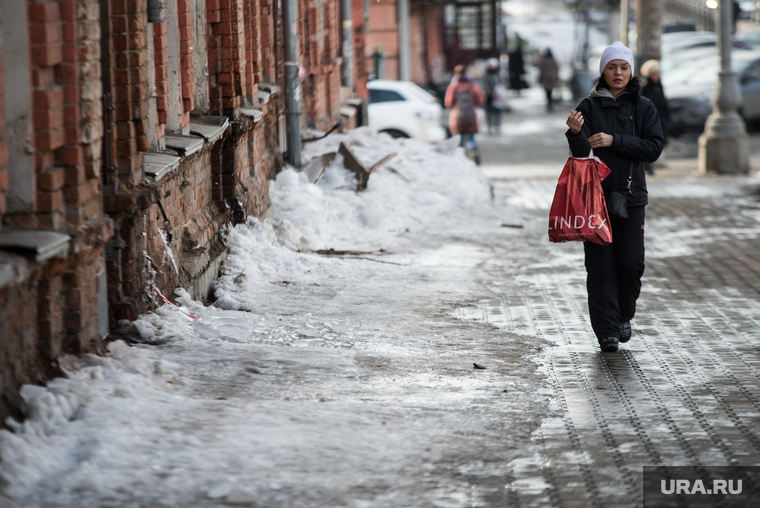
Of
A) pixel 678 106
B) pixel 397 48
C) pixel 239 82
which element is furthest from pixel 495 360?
pixel 397 48

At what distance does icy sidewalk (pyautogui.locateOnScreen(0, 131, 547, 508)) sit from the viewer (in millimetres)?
3543

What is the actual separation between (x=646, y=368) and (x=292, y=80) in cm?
585

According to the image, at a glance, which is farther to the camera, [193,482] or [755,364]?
[755,364]

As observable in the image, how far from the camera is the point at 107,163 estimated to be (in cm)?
485

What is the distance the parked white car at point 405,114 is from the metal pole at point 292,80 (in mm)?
7604

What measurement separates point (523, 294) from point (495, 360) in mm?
1961

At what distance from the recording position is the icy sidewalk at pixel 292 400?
11.6 ft

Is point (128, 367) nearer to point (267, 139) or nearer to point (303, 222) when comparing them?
point (303, 222)

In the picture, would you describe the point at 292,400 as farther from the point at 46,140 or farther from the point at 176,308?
the point at 46,140

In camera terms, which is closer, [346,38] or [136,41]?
[136,41]

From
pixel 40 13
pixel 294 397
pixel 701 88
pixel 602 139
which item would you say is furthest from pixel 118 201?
pixel 701 88

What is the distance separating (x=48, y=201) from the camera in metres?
4.10

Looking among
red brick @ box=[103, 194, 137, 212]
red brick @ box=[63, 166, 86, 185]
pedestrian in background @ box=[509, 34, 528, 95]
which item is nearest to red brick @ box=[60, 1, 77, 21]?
red brick @ box=[63, 166, 86, 185]

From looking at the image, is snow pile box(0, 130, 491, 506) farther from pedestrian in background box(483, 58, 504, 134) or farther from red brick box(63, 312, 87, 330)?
pedestrian in background box(483, 58, 504, 134)
